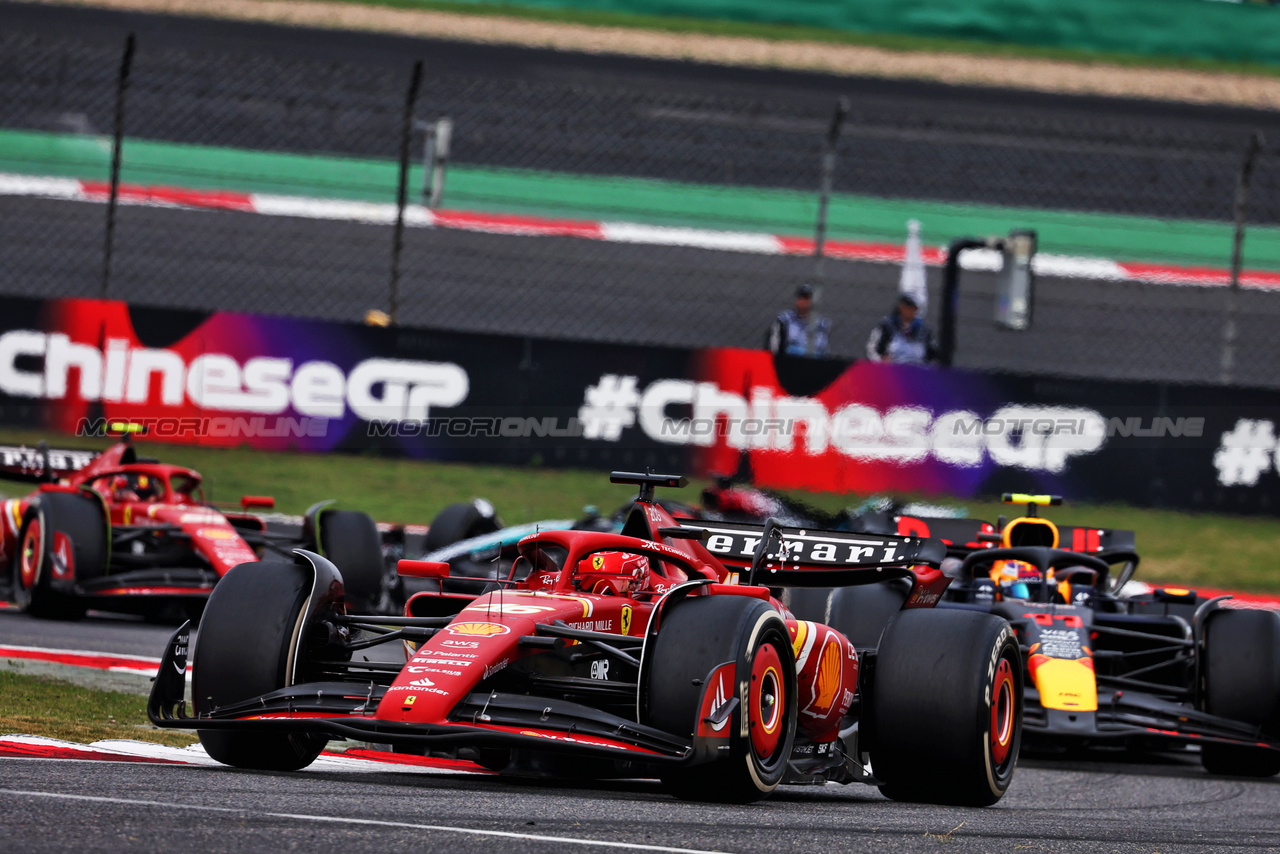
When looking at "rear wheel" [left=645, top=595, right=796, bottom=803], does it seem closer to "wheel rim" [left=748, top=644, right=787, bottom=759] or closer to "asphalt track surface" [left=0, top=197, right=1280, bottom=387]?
"wheel rim" [left=748, top=644, right=787, bottom=759]

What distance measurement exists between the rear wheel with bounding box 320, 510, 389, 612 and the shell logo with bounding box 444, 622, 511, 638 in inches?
237

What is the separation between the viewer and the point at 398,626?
6.38 metres

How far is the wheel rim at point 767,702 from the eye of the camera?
236 inches

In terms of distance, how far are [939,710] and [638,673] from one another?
1329 millimetres

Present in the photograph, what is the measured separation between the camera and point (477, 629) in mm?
6086

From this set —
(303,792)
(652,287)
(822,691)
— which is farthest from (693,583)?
(652,287)

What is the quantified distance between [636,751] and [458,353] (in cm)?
908

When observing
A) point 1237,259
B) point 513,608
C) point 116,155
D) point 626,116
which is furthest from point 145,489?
point 1237,259

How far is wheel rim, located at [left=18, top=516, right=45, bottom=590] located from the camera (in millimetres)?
11844

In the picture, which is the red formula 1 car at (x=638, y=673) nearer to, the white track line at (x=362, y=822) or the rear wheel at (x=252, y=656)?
the rear wheel at (x=252, y=656)

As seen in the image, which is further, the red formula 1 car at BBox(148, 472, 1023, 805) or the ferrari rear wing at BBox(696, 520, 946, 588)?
the ferrari rear wing at BBox(696, 520, 946, 588)

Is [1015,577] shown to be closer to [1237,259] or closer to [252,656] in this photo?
[252,656]

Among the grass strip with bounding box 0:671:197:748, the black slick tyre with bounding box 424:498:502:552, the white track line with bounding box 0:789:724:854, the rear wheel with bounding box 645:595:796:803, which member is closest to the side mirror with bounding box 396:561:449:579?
the rear wheel with bounding box 645:595:796:803

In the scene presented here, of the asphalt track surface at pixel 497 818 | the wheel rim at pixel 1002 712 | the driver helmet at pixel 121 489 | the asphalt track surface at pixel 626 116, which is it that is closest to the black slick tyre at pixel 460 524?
the driver helmet at pixel 121 489
